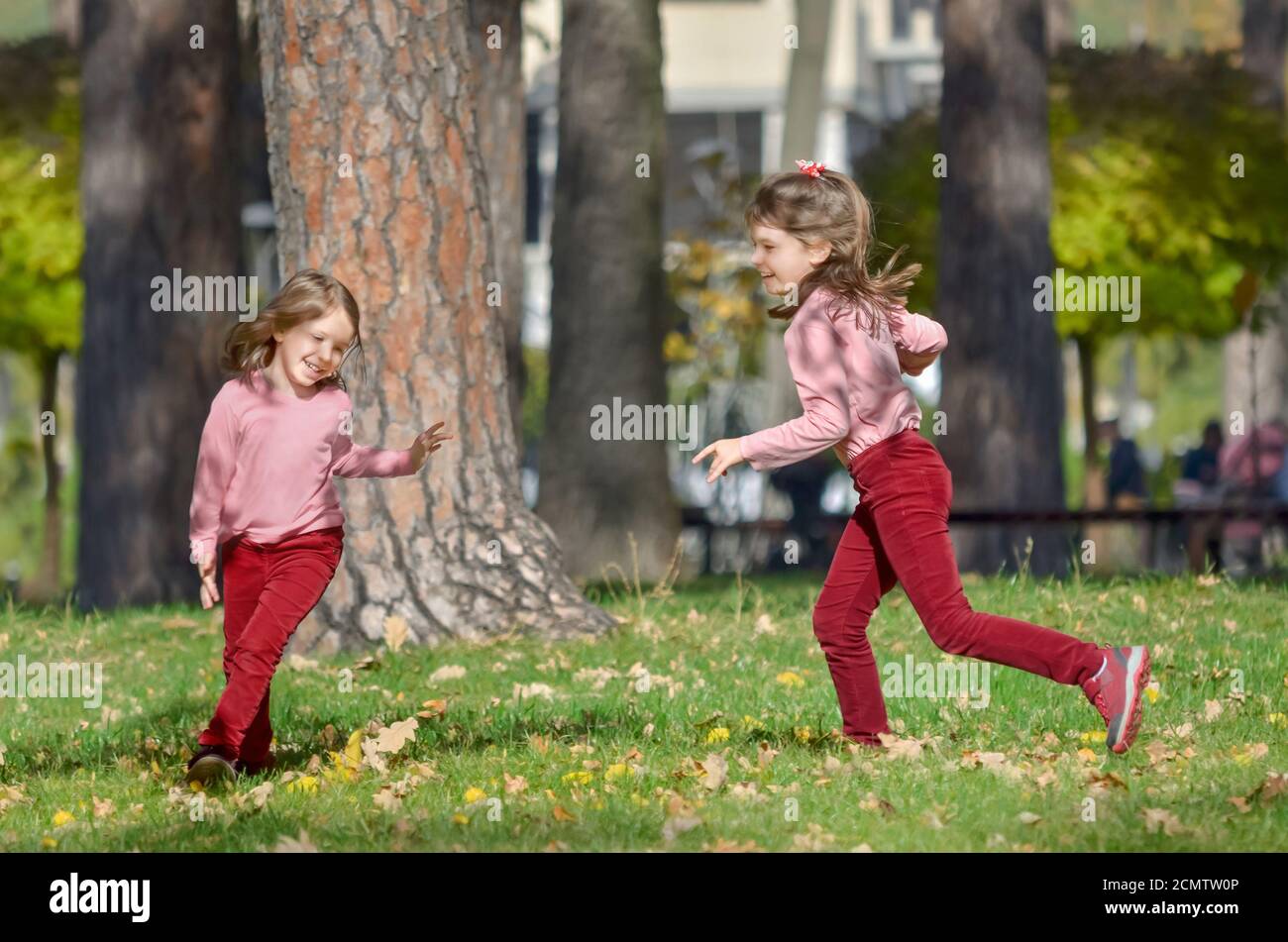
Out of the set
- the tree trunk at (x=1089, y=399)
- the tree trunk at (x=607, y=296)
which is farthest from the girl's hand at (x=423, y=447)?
the tree trunk at (x=1089, y=399)

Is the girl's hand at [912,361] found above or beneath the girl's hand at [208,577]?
above

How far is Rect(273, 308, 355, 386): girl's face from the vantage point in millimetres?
6188

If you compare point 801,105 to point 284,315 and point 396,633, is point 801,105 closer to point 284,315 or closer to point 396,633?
point 396,633

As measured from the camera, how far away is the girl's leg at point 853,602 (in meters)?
6.27

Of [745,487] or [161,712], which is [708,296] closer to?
[745,487]

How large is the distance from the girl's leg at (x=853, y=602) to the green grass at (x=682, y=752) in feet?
0.82

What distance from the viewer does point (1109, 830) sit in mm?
5109

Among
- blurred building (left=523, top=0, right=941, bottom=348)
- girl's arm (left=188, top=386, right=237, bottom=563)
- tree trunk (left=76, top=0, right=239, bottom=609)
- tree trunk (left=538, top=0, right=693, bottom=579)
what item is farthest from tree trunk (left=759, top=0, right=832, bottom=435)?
girl's arm (left=188, top=386, right=237, bottom=563)

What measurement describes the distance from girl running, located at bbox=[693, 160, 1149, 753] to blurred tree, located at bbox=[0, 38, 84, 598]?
573 inches

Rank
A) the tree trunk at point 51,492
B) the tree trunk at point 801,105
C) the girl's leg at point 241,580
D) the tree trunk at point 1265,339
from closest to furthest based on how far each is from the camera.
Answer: the girl's leg at point 241,580
the tree trunk at point 51,492
the tree trunk at point 801,105
the tree trunk at point 1265,339

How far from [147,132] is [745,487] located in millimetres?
13530

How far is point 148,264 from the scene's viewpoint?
45.9 feet

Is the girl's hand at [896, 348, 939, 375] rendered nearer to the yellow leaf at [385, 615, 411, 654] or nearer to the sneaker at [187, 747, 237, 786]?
the sneaker at [187, 747, 237, 786]

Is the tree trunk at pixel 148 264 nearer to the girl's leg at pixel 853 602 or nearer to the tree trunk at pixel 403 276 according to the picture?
the tree trunk at pixel 403 276
